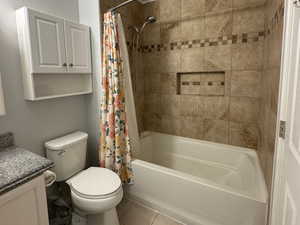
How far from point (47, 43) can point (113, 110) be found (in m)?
0.77

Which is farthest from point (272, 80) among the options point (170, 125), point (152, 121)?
point (152, 121)

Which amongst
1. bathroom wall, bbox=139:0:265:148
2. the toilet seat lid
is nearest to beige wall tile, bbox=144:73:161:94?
bathroom wall, bbox=139:0:265:148

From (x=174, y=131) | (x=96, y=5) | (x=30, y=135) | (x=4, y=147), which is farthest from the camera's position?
(x=174, y=131)

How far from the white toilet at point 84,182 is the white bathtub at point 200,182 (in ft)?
1.35

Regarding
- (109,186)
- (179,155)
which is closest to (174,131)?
(179,155)

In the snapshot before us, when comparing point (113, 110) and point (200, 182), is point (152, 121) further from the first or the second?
point (200, 182)

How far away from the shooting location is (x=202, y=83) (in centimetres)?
228

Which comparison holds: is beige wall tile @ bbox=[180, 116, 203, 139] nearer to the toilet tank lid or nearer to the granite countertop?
the toilet tank lid

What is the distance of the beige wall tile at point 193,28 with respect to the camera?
217 centimetres

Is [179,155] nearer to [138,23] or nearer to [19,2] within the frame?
[138,23]

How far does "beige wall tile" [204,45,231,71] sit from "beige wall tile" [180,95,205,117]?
1.30 feet

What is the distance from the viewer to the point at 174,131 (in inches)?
101

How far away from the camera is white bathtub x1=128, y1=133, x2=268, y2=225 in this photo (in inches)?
54.4

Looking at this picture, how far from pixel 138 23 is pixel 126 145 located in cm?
170
